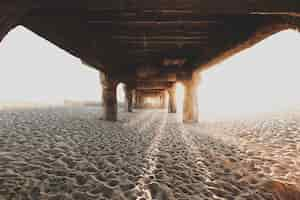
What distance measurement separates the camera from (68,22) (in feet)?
10.6

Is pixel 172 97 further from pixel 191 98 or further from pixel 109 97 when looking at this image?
pixel 109 97

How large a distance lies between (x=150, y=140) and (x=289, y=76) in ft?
310

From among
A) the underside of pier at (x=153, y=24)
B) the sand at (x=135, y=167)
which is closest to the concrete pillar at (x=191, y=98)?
the underside of pier at (x=153, y=24)

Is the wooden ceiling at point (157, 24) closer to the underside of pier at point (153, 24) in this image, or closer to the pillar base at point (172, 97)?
the underside of pier at point (153, 24)

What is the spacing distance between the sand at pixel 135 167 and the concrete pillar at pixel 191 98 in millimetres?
3765

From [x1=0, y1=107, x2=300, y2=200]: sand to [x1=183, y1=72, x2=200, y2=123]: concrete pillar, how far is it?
377 cm

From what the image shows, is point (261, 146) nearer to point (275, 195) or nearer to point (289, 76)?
point (275, 195)

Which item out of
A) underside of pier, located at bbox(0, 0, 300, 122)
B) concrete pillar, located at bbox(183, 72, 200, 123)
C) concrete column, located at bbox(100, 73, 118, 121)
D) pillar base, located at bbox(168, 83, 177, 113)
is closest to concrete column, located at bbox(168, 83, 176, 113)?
pillar base, located at bbox(168, 83, 177, 113)

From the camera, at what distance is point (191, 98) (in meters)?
9.03

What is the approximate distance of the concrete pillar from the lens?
29.1 feet

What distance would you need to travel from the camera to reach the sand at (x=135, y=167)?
8.23 feet

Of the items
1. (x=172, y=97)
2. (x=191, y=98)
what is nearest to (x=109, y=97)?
(x=191, y=98)

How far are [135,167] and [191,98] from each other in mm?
6192

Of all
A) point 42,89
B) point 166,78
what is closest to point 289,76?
point 166,78
